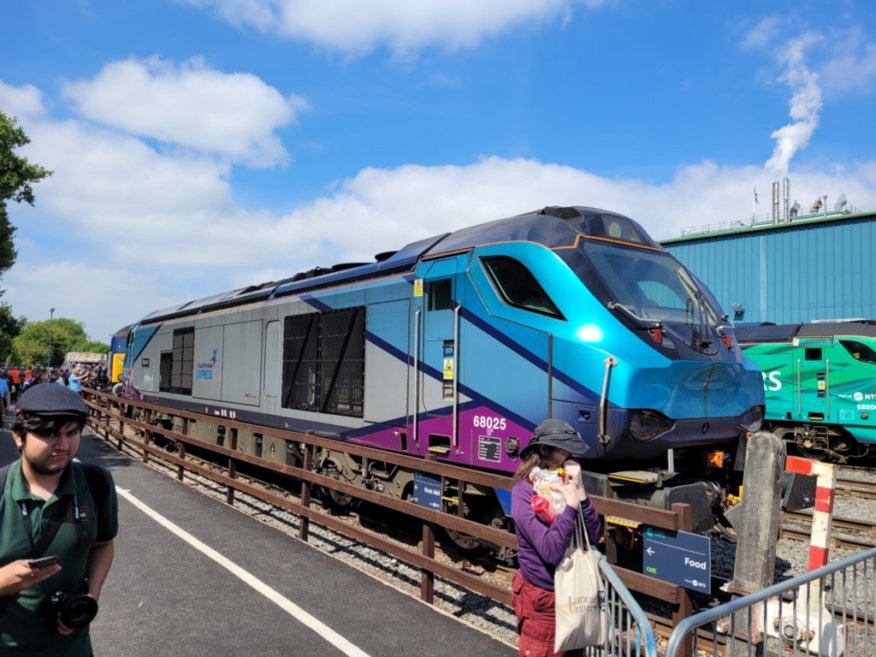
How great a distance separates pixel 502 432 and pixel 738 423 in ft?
8.00

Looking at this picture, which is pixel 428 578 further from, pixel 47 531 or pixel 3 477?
pixel 3 477

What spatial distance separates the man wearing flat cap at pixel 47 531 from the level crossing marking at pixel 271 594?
8.21 ft

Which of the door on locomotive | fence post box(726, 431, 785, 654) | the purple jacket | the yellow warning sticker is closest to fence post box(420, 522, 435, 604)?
the door on locomotive

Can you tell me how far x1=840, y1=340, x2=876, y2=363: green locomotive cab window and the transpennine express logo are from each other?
14801 mm

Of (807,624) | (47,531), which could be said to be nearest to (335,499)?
(807,624)

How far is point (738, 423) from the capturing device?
6.20 m

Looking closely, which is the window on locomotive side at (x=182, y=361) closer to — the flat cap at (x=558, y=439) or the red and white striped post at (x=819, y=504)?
the red and white striped post at (x=819, y=504)

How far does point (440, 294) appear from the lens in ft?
22.5

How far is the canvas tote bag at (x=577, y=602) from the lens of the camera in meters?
2.79

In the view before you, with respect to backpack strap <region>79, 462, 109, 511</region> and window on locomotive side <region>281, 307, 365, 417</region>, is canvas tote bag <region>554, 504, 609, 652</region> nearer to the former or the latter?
backpack strap <region>79, 462, 109, 511</region>

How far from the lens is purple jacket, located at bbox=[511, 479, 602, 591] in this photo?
286cm

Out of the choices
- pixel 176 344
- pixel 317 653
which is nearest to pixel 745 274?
pixel 176 344

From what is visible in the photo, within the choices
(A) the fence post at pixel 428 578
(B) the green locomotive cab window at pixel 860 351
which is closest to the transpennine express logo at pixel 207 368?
(A) the fence post at pixel 428 578

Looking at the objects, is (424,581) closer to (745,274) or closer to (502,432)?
(502,432)
